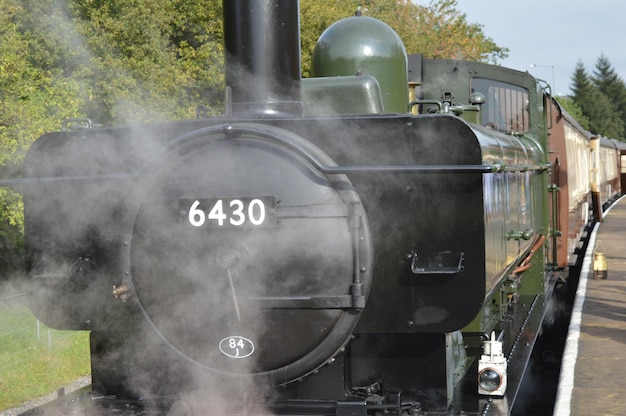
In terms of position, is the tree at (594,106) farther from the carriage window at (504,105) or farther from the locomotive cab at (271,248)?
the locomotive cab at (271,248)

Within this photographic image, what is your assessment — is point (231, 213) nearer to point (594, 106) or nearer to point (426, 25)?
point (426, 25)

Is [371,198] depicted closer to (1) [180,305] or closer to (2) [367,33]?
(1) [180,305]

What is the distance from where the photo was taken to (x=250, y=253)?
3.85 metres

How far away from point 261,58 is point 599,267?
446 inches

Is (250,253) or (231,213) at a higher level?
(231,213)

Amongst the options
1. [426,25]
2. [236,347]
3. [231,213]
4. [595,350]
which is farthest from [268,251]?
[426,25]

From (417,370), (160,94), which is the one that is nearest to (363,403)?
(417,370)

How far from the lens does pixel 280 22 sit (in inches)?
168

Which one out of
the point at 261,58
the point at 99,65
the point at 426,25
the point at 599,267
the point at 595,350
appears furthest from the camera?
the point at 426,25

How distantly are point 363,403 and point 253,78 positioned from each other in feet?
5.29

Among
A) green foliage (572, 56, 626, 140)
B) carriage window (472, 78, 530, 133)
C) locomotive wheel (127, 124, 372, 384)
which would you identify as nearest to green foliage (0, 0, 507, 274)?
carriage window (472, 78, 530, 133)

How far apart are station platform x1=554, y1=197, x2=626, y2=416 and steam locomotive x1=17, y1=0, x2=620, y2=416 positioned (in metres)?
2.65

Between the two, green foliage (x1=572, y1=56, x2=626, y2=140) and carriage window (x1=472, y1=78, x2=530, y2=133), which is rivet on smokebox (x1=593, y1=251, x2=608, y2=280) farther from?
green foliage (x1=572, y1=56, x2=626, y2=140)

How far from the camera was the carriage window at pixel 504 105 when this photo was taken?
767 centimetres
